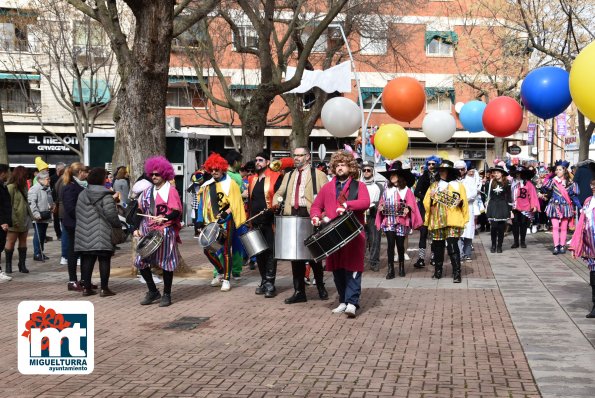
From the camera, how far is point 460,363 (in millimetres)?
7793

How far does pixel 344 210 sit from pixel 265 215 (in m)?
2.49

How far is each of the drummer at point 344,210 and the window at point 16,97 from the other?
121 ft

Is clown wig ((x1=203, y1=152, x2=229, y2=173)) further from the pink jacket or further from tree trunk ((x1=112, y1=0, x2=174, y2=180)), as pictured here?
the pink jacket

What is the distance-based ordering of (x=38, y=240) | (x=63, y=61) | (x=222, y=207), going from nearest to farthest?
1. (x=222, y=207)
2. (x=38, y=240)
3. (x=63, y=61)

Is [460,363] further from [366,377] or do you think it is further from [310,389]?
[310,389]

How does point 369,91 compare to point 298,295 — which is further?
point 369,91

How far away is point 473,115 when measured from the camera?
1928 cm

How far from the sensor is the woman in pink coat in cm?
1410

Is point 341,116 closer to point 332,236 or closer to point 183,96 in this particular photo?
point 332,236

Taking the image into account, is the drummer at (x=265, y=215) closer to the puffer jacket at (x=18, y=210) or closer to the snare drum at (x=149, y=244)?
the snare drum at (x=149, y=244)

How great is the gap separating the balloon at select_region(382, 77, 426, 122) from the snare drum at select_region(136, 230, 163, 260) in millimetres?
7839

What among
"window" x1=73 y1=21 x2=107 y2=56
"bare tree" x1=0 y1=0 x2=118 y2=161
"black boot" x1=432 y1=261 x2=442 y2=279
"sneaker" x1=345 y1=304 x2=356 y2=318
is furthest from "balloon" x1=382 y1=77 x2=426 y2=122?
"window" x1=73 y1=21 x2=107 y2=56

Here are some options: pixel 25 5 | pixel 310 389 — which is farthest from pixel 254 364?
pixel 25 5

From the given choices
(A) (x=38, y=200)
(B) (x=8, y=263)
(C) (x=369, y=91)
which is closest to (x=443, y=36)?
(C) (x=369, y=91)
